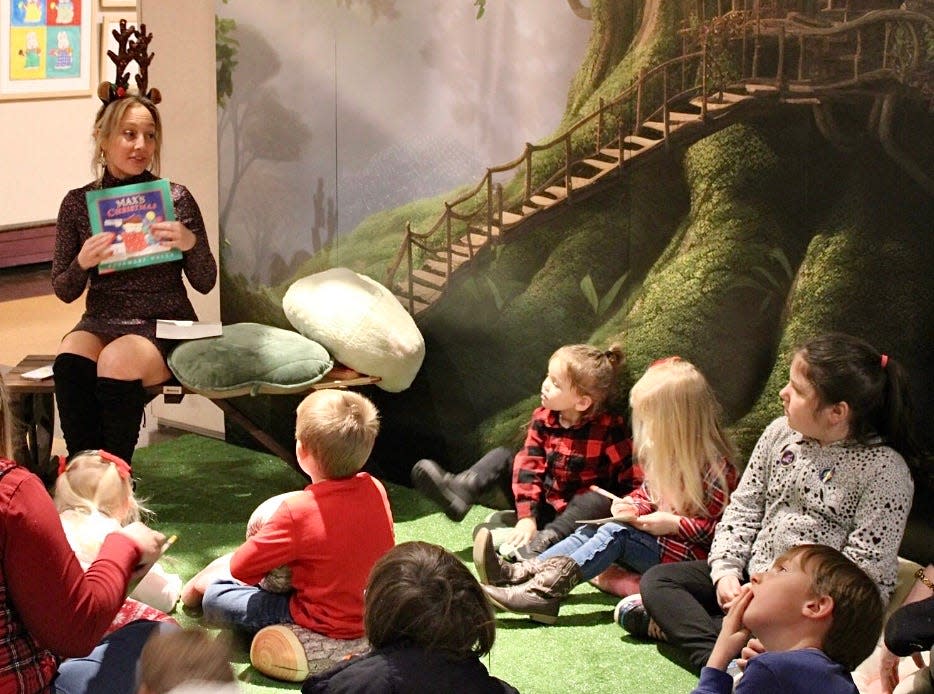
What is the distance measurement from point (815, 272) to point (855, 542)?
90 cm

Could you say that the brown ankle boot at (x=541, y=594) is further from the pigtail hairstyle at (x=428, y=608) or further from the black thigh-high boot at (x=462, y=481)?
the pigtail hairstyle at (x=428, y=608)

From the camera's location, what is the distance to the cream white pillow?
184 inches

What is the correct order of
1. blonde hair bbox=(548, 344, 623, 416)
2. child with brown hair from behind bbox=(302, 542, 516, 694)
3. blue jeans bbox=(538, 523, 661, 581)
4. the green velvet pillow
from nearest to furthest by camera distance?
child with brown hair from behind bbox=(302, 542, 516, 694)
blue jeans bbox=(538, 523, 661, 581)
blonde hair bbox=(548, 344, 623, 416)
the green velvet pillow

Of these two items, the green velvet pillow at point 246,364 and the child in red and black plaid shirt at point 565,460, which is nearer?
the child in red and black plaid shirt at point 565,460

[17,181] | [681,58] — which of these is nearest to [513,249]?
[681,58]

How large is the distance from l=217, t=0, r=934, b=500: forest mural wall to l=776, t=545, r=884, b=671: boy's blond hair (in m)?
1.34

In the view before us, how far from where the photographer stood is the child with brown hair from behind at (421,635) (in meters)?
2.25

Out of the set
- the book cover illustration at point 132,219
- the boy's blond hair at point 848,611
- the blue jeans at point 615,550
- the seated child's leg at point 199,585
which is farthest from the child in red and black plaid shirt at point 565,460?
the boy's blond hair at point 848,611

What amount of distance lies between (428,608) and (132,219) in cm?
272

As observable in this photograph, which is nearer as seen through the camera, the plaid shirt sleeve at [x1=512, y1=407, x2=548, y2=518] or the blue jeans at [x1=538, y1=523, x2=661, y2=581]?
the blue jeans at [x1=538, y1=523, x2=661, y2=581]

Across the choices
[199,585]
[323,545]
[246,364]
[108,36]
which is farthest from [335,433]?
[108,36]

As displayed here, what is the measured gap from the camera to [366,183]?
494 centimetres

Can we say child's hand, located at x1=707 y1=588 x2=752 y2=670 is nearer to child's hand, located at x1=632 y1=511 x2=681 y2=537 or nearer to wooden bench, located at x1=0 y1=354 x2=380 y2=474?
child's hand, located at x1=632 y1=511 x2=681 y2=537

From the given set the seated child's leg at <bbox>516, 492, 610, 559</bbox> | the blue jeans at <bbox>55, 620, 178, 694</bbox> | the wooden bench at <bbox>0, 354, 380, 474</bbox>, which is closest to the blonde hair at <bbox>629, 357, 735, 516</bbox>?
the seated child's leg at <bbox>516, 492, 610, 559</bbox>
